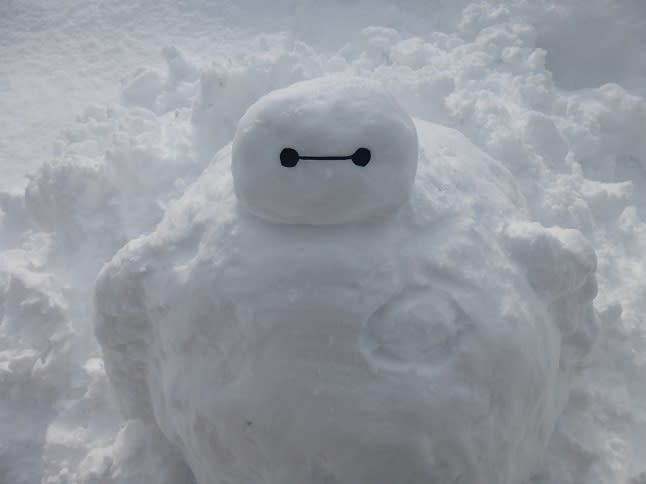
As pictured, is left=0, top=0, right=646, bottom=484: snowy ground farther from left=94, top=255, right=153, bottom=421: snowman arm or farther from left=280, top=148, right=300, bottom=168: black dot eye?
left=280, top=148, right=300, bottom=168: black dot eye

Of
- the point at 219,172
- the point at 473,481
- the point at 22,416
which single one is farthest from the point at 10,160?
the point at 473,481

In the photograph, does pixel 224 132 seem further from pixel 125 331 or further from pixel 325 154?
pixel 325 154

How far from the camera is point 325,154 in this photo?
2.88 ft

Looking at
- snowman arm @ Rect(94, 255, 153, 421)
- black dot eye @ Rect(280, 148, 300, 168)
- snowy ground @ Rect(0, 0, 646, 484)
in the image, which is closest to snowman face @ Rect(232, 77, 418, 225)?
black dot eye @ Rect(280, 148, 300, 168)

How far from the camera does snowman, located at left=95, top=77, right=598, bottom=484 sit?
901mm

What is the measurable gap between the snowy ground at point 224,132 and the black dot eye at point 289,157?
0.76m

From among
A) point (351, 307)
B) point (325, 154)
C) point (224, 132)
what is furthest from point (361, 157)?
point (224, 132)

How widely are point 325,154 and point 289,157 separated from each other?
0.17ft

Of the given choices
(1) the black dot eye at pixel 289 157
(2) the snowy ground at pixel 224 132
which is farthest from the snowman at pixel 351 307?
(2) the snowy ground at pixel 224 132

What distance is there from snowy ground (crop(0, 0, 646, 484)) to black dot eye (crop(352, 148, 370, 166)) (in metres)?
0.76

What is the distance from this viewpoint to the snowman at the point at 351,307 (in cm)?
90

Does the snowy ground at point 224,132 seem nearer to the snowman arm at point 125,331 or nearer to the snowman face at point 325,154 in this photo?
the snowman arm at point 125,331

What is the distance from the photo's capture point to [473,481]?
39.5 inches

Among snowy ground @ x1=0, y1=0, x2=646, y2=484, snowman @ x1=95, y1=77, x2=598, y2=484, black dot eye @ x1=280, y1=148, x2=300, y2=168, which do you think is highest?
black dot eye @ x1=280, y1=148, x2=300, y2=168
